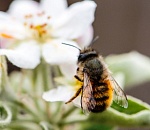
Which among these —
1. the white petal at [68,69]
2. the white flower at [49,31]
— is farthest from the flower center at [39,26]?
the white petal at [68,69]

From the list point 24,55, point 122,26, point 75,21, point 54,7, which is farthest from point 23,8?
point 122,26

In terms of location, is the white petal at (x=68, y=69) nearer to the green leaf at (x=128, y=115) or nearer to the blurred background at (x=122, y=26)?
the green leaf at (x=128, y=115)

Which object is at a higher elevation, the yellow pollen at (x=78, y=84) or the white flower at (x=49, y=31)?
the white flower at (x=49, y=31)

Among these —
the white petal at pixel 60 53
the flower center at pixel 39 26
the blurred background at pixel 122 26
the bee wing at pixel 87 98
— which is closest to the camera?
the bee wing at pixel 87 98

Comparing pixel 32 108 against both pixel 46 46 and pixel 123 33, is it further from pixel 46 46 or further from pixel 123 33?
pixel 123 33

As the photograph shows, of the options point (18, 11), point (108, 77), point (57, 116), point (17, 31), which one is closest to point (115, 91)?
point (108, 77)

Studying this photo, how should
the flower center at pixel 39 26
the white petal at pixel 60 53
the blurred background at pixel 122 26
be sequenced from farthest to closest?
the blurred background at pixel 122 26
the flower center at pixel 39 26
the white petal at pixel 60 53

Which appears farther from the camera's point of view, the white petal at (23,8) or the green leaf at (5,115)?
the white petal at (23,8)
